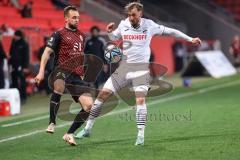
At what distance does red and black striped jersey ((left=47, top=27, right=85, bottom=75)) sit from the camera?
32.9ft

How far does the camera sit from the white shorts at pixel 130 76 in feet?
33.3

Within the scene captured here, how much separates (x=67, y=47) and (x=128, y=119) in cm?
381

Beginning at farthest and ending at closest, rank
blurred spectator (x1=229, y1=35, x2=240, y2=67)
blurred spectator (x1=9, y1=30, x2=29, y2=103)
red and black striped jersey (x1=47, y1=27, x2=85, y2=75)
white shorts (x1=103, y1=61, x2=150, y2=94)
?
blurred spectator (x1=229, y1=35, x2=240, y2=67)
blurred spectator (x1=9, y1=30, x2=29, y2=103)
white shorts (x1=103, y1=61, x2=150, y2=94)
red and black striped jersey (x1=47, y1=27, x2=85, y2=75)

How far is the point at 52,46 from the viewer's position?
9977 millimetres

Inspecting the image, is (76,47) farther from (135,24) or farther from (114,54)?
(135,24)

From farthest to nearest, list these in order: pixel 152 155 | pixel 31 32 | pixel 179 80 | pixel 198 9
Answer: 1. pixel 198 9
2. pixel 179 80
3. pixel 31 32
4. pixel 152 155

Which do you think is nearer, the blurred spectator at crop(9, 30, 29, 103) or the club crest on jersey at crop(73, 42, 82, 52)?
the club crest on jersey at crop(73, 42, 82, 52)

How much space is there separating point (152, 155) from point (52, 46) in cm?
230

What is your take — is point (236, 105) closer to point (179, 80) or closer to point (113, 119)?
point (113, 119)

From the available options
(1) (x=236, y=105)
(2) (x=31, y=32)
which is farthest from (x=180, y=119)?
(2) (x=31, y=32)

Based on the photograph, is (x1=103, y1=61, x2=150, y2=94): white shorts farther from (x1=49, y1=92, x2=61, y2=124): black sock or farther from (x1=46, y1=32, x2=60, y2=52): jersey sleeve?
(x1=46, y1=32, x2=60, y2=52): jersey sleeve

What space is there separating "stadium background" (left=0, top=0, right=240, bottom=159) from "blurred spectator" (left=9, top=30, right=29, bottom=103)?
707mm

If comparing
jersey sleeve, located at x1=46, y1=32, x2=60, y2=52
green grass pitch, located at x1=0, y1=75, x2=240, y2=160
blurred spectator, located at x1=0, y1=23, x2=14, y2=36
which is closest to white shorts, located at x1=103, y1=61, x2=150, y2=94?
green grass pitch, located at x1=0, y1=75, x2=240, y2=160

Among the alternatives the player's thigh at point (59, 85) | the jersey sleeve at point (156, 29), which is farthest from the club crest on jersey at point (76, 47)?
the jersey sleeve at point (156, 29)
